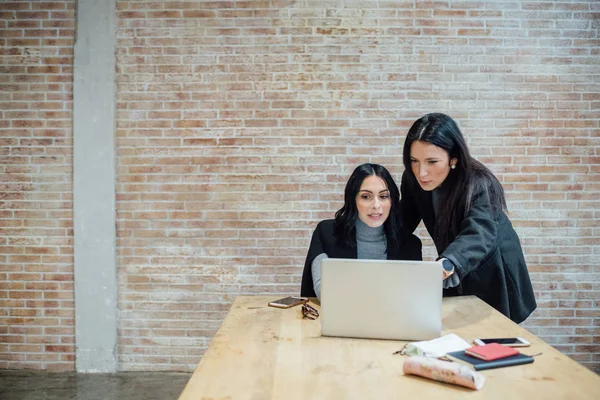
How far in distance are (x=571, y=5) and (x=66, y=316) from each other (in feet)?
13.7

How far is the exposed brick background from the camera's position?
362cm

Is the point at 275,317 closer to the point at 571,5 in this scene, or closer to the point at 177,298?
the point at 177,298

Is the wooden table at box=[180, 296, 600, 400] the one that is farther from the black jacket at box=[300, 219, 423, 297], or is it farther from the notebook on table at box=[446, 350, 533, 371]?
the black jacket at box=[300, 219, 423, 297]

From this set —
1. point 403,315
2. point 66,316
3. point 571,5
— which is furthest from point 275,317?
point 571,5

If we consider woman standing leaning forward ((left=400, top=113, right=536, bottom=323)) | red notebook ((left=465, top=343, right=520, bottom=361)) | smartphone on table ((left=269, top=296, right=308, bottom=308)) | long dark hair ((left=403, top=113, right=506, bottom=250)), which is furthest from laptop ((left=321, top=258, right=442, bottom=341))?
long dark hair ((left=403, top=113, right=506, bottom=250))

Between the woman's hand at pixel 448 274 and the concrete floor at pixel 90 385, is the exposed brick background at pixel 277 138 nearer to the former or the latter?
the concrete floor at pixel 90 385

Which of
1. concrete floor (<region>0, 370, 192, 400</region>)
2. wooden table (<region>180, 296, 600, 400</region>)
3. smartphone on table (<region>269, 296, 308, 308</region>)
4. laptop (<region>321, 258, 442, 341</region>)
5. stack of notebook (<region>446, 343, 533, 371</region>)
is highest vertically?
laptop (<region>321, 258, 442, 341</region>)

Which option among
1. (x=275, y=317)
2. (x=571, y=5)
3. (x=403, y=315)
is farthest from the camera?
(x=571, y=5)

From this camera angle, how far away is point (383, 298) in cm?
173

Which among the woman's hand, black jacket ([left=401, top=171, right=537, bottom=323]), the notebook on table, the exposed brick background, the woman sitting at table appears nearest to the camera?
the notebook on table

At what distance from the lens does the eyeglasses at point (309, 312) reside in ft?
6.77

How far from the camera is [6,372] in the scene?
144 inches

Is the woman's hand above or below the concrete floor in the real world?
above

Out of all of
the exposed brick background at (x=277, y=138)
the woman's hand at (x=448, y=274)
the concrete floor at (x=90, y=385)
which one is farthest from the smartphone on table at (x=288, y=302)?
the concrete floor at (x=90, y=385)
